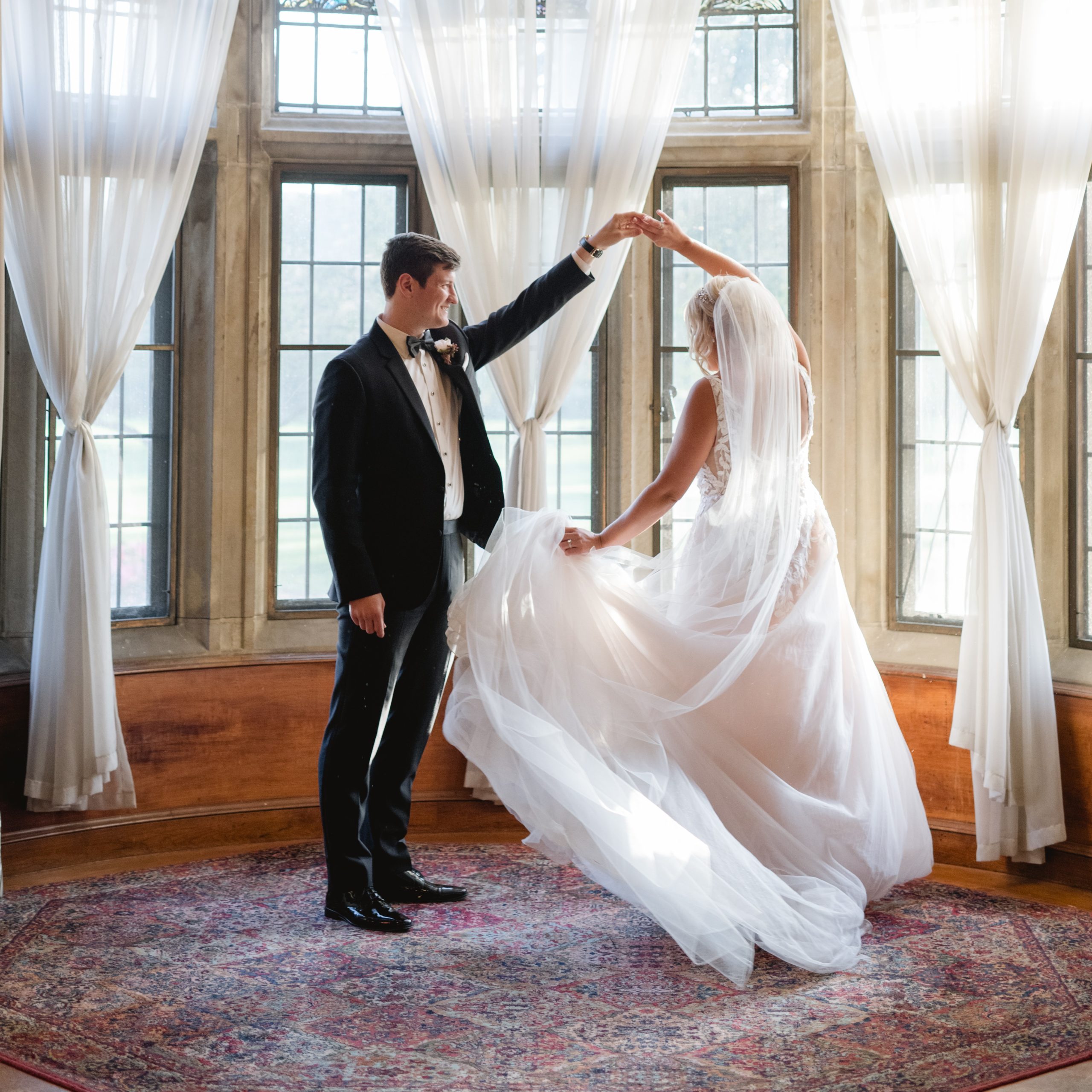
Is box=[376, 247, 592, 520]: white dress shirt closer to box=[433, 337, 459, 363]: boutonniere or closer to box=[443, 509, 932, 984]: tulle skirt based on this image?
box=[433, 337, 459, 363]: boutonniere

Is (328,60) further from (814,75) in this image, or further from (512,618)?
(512,618)

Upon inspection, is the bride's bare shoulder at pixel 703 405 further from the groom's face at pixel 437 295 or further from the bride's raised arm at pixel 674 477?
the groom's face at pixel 437 295

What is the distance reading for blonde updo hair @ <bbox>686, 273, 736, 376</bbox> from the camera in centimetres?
338

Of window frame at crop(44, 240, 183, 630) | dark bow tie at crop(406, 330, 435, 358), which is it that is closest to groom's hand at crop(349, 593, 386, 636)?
dark bow tie at crop(406, 330, 435, 358)

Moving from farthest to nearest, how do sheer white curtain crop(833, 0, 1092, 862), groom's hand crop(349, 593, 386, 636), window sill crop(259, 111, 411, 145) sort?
window sill crop(259, 111, 411, 145) < sheer white curtain crop(833, 0, 1092, 862) < groom's hand crop(349, 593, 386, 636)

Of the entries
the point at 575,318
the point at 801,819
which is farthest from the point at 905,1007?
the point at 575,318

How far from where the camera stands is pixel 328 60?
4.55 m

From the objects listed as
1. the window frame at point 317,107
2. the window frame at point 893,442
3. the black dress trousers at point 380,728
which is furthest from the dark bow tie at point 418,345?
the window frame at point 893,442

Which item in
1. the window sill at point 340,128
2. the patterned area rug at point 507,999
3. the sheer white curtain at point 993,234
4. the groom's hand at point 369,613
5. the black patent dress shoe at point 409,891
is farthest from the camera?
the window sill at point 340,128

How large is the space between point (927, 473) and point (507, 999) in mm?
2531

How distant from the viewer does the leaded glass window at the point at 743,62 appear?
14.9 ft

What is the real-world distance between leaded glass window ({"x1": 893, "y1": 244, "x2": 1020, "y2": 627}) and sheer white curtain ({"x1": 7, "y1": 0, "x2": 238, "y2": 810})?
2.62 m

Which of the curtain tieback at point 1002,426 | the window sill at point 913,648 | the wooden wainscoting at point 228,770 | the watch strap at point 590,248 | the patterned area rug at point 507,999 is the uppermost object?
the watch strap at point 590,248

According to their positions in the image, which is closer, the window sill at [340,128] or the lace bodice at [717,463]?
the lace bodice at [717,463]
